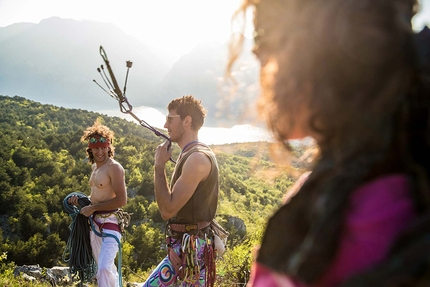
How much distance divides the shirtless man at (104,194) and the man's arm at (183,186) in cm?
184

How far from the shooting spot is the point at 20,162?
2136 cm

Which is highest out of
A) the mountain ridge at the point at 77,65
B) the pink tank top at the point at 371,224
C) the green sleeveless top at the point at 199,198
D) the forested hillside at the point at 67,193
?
the mountain ridge at the point at 77,65

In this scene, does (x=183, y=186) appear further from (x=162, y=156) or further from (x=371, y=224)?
(x=371, y=224)

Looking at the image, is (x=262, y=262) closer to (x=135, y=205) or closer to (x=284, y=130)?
(x=284, y=130)

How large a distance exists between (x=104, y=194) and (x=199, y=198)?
2151 millimetres

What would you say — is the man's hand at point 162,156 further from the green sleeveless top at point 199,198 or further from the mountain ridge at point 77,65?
the mountain ridge at point 77,65

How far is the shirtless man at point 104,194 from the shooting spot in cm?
431

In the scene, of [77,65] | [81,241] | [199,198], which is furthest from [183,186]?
[77,65]

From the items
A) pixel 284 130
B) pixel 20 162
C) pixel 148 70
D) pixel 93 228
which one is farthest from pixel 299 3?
pixel 148 70

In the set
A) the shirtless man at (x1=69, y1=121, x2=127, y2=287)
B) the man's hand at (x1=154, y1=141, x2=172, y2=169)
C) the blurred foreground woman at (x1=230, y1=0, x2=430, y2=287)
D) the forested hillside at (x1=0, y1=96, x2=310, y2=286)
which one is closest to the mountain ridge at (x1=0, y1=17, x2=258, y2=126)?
the forested hillside at (x1=0, y1=96, x2=310, y2=286)

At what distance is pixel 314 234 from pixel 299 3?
1.53 feet

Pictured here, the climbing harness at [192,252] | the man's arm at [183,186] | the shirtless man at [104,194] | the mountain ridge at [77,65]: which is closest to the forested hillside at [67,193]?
the man's arm at [183,186]

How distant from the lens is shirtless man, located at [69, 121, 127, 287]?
431cm

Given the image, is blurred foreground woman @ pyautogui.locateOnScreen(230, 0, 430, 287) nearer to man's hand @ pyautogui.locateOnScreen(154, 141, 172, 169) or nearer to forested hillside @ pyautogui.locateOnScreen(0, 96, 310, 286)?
forested hillside @ pyautogui.locateOnScreen(0, 96, 310, 286)
